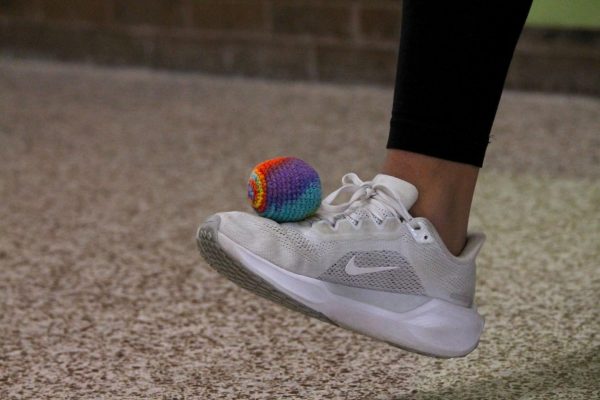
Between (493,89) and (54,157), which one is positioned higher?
(493,89)

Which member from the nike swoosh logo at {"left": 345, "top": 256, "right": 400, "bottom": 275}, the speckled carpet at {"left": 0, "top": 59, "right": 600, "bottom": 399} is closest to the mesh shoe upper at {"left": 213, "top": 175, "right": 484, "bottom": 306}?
the nike swoosh logo at {"left": 345, "top": 256, "right": 400, "bottom": 275}

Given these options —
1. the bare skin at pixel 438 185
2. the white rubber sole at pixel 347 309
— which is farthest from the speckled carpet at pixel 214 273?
the bare skin at pixel 438 185

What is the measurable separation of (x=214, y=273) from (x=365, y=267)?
0.45 meters

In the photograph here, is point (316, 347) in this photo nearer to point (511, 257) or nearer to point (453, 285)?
point (453, 285)

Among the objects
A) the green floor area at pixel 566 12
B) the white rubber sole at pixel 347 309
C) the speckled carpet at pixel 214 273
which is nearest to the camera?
the white rubber sole at pixel 347 309

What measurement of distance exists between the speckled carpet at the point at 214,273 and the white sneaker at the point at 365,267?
0.26 ft

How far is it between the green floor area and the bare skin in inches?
55.1

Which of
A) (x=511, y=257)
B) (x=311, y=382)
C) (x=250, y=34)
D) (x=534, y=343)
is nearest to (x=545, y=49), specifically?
(x=250, y=34)

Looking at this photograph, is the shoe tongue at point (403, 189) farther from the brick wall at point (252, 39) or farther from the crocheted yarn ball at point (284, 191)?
the brick wall at point (252, 39)

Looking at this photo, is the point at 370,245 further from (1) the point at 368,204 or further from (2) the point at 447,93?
(2) the point at 447,93

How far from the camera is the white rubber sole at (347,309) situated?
32.0 inches

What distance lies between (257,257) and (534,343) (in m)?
0.37

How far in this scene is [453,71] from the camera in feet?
2.73

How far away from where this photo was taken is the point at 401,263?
2.83ft
